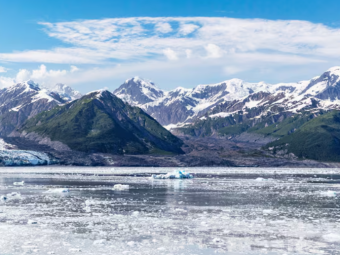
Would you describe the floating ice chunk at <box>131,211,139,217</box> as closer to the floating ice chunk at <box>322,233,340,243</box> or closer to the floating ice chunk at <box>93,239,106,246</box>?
the floating ice chunk at <box>93,239,106,246</box>

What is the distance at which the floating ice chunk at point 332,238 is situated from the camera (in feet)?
146

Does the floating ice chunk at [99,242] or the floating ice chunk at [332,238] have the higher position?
the floating ice chunk at [332,238]

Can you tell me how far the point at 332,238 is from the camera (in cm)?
4566

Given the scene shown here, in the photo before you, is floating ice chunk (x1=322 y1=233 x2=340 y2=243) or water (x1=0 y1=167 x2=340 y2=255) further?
floating ice chunk (x1=322 y1=233 x2=340 y2=243)

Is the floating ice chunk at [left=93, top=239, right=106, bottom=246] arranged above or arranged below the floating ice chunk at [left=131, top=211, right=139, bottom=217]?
below

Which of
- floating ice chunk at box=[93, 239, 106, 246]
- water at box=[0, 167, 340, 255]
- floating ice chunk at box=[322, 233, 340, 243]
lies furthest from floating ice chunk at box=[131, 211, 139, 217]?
floating ice chunk at box=[322, 233, 340, 243]

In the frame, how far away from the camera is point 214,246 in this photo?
42250mm

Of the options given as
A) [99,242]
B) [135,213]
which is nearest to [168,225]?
[135,213]

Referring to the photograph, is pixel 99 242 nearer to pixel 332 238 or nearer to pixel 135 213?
pixel 135 213

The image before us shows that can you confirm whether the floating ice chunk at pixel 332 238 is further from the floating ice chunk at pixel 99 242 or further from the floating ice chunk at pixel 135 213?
the floating ice chunk at pixel 135 213

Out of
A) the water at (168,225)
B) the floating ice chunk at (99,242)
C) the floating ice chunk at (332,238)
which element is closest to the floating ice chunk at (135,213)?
the water at (168,225)

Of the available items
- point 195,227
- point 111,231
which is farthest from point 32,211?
point 195,227

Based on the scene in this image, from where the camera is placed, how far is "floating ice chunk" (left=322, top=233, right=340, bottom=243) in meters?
44.5

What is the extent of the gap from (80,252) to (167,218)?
62.9 ft
